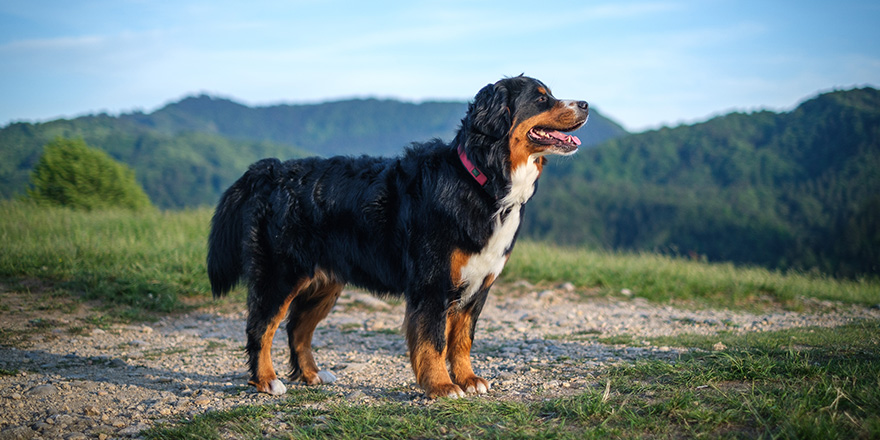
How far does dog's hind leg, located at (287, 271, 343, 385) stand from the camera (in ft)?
16.9

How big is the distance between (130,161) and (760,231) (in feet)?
198

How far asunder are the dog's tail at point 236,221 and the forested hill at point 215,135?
0.85 m

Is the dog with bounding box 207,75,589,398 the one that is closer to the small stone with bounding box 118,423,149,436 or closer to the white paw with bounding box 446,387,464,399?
the white paw with bounding box 446,387,464,399

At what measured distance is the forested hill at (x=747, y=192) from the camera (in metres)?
48.9

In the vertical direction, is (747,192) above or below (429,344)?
below

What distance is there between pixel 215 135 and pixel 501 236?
8606 centimetres

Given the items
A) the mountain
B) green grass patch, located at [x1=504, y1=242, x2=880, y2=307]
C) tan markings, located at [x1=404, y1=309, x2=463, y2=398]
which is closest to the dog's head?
tan markings, located at [x1=404, y1=309, x2=463, y2=398]

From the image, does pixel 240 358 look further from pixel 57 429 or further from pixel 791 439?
pixel 791 439

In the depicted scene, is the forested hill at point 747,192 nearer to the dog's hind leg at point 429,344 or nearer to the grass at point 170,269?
the grass at point 170,269

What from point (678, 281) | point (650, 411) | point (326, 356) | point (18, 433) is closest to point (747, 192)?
point (678, 281)

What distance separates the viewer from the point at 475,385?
438 centimetres

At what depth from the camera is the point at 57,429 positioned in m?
3.79

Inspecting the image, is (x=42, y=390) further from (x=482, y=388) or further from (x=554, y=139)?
(x=554, y=139)

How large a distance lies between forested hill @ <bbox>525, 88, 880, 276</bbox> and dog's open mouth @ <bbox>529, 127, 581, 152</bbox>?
41.1 meters
